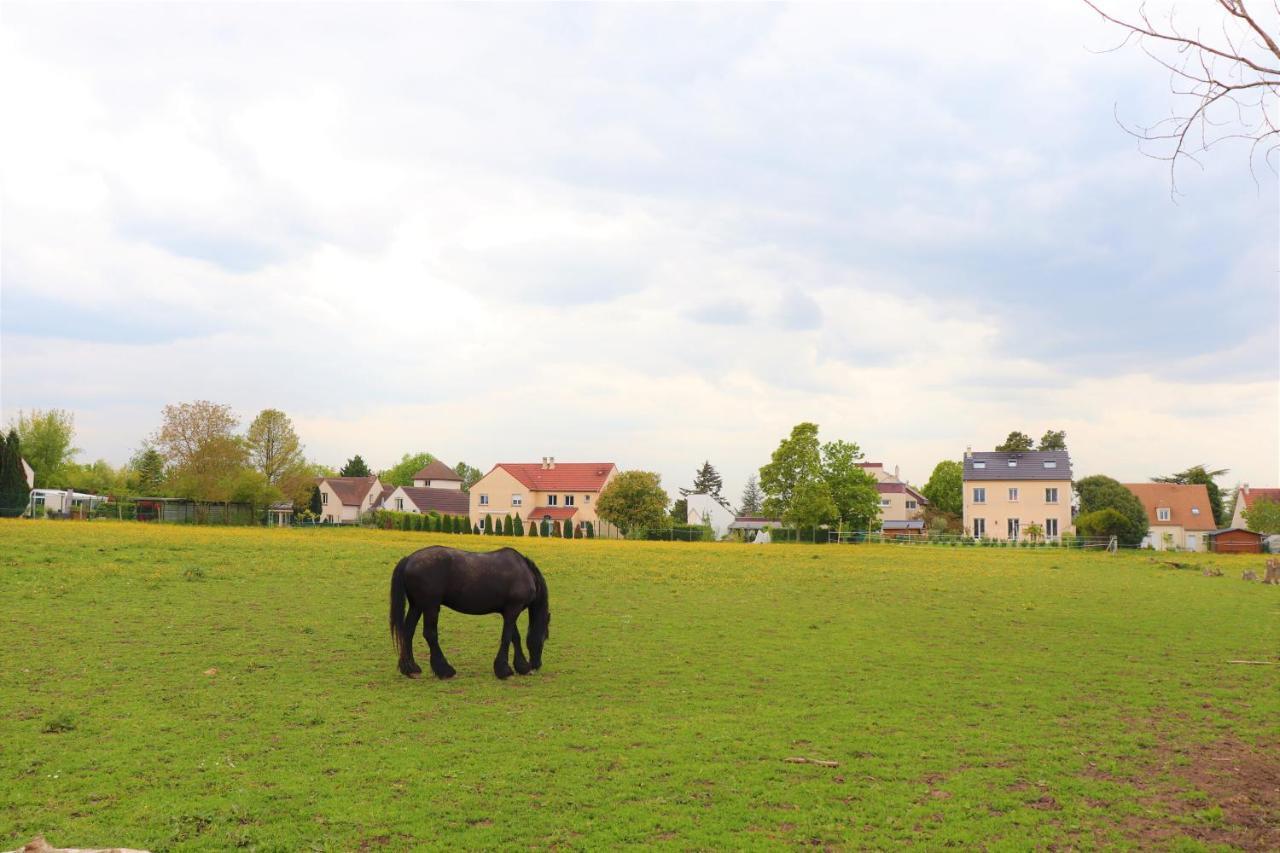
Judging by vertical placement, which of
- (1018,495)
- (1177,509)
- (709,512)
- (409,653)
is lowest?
(409,653)

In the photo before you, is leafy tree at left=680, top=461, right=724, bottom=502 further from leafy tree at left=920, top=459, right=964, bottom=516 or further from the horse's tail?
the horse's tail

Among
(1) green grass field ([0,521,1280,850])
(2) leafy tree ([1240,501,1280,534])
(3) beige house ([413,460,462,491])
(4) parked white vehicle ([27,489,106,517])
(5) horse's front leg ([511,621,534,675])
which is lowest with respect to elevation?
(1) green grass field ([0,521,1280,850])

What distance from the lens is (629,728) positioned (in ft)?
31.9

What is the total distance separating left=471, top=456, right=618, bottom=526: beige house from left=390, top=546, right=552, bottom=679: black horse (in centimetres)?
7209

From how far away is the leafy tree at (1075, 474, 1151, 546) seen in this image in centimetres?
7660

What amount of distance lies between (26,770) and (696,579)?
870 inches

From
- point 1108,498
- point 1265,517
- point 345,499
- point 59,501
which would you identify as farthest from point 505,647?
point 345,499

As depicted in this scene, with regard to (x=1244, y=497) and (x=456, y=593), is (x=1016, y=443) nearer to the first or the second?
(x=1244, y=497)

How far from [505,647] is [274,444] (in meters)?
83.0

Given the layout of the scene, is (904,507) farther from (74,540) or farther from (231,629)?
(231,629)

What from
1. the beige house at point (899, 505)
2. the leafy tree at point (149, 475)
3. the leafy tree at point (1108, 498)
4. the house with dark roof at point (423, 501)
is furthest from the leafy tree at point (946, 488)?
the leafy tree at point (149, 475)

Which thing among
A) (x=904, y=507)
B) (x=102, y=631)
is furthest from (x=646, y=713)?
(x=904, y=507)

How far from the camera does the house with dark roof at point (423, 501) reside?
4141 inches

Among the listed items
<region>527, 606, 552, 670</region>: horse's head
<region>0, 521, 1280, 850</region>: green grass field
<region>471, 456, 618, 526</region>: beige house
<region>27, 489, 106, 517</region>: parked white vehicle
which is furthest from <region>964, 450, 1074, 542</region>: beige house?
<region>27, 489, 106, 517</region>: parked white vehicle
